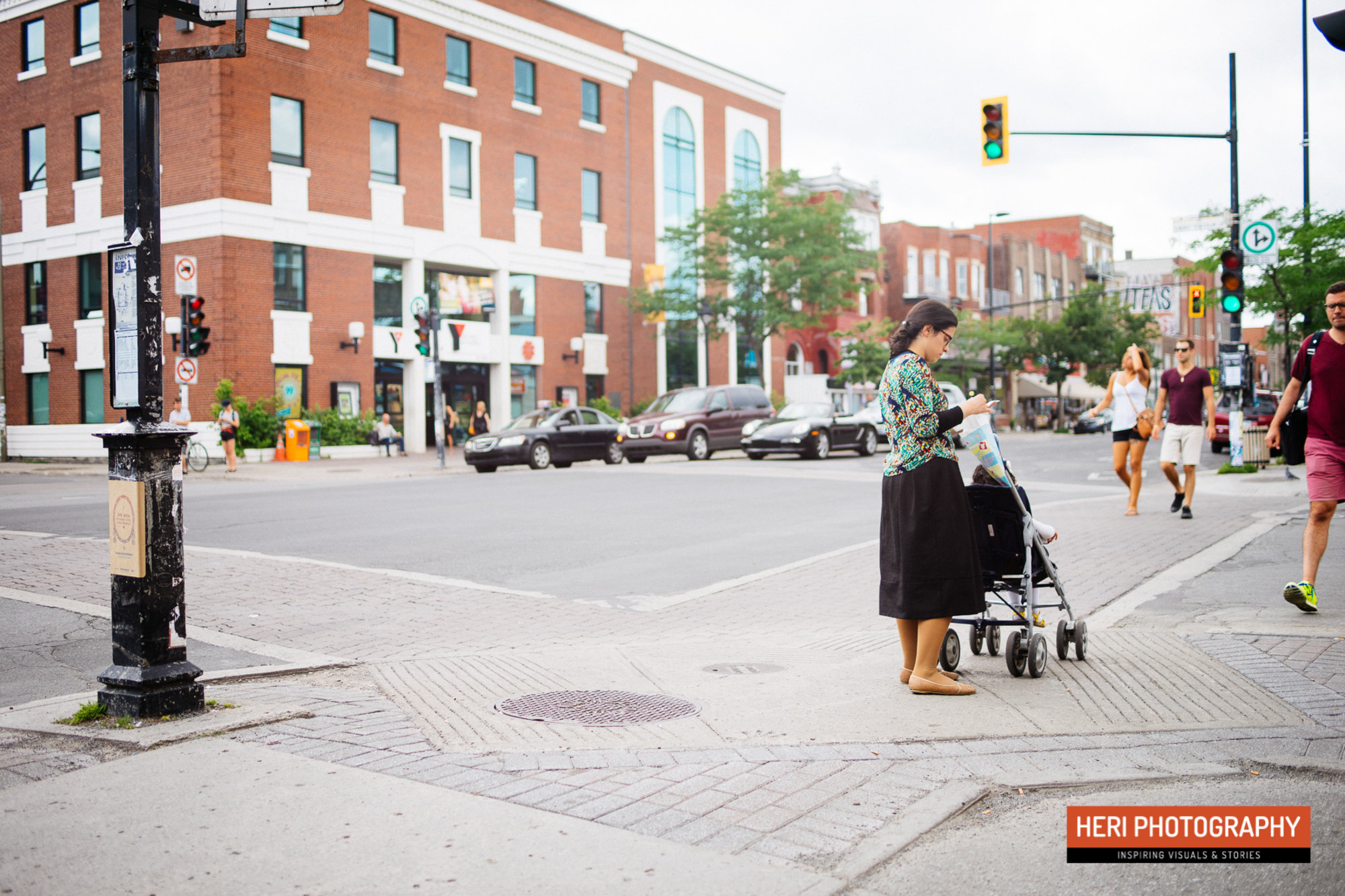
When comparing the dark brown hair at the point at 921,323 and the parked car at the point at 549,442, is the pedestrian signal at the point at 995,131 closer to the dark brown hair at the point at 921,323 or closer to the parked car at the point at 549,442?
the parked car at the point at 549,442

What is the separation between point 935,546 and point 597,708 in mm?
1685

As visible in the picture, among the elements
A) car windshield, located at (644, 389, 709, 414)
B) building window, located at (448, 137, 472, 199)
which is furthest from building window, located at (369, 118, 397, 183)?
car windshield, located at (644, 389, 709, 414)

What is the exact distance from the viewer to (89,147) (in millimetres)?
32094

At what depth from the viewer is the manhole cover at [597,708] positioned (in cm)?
490

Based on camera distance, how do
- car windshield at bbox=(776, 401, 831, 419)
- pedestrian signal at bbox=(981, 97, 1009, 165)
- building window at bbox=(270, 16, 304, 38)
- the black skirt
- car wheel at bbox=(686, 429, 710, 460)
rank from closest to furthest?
the black skirt < pedestrian signal at bbox=(981, 97, 1009, 165) < car wheel at bbox=(686, 429, 710, 460) < car windshield at bbox=(776, 401, 831, 419) < building window at bbox=(270, 16, 304, 38)

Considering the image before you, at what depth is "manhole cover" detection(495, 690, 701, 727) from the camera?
4.90 metres

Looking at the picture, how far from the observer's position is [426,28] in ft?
112

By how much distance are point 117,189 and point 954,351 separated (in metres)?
41.0

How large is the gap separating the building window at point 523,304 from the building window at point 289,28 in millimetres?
9781

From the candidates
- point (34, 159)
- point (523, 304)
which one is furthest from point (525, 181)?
point (34, 159)

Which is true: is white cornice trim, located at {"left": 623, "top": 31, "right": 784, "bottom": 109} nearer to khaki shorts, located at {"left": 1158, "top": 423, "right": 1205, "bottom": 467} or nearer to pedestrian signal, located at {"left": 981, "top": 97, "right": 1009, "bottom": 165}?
pedestrian signal, located at {"left": 981, "top": 97, "right": 1009, "bottom": 165}

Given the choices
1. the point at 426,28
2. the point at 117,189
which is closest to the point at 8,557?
the point at 117,189

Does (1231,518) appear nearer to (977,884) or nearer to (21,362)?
(977,884)

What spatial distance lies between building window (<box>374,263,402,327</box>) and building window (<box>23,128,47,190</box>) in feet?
33.4
